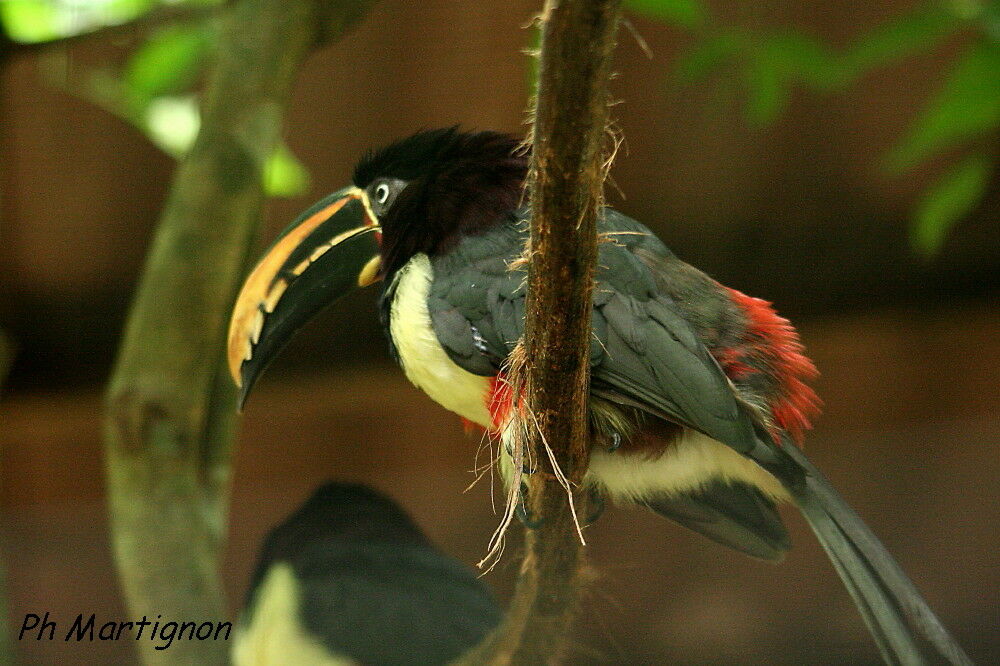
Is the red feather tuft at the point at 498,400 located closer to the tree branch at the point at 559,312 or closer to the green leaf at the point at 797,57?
the tree branch at the point at 559,312

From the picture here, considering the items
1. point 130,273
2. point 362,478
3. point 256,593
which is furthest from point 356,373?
point 256,593

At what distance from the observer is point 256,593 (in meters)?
1.61

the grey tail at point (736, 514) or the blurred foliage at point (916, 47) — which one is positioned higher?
the blurred foliage at point (916, 47)

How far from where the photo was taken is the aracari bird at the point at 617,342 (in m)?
1.25

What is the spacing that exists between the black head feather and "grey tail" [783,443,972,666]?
50 centimetres

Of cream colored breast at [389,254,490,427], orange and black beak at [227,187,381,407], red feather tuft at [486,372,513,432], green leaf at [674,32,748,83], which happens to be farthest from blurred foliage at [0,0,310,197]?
green leaf at [674,32,748,83]

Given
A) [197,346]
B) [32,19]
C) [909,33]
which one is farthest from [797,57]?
[32,19]

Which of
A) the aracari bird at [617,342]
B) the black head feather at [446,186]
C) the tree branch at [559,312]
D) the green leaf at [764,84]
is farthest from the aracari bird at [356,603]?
the green leaf at [764,84]

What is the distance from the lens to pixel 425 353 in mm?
1451

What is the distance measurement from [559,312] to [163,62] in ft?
3.51

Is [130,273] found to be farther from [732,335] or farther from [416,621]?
[732,335]

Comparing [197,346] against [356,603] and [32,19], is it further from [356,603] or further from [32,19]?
[32,19]

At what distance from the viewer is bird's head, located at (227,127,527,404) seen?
1522mm

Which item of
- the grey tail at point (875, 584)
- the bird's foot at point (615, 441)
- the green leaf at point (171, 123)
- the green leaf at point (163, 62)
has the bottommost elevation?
the grey tail at point (875, 584)
